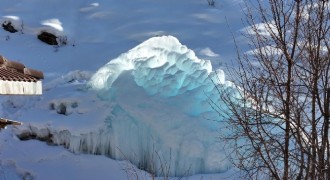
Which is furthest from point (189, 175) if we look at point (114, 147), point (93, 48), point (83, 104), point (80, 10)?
point (80, 10)

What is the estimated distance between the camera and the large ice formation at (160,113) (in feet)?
33.5

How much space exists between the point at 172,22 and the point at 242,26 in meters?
1.46

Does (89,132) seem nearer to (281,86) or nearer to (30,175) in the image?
(30,175)

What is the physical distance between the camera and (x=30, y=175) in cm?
1031

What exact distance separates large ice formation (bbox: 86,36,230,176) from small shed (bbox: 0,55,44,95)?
468cm

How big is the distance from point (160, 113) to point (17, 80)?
554 cm

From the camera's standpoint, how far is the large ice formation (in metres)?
10.2

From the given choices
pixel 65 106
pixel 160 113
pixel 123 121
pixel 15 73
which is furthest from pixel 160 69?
pixel 15 73

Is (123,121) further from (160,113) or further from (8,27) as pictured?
(8,27)

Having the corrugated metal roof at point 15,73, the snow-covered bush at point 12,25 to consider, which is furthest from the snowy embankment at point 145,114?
the corrugated metal roof at point 15,73

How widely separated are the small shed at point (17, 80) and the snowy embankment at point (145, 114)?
15.4ft

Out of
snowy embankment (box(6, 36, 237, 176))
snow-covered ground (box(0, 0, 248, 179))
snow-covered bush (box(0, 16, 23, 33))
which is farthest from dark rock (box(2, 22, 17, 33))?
snowy embankment (box(6, 36, 237, 176))

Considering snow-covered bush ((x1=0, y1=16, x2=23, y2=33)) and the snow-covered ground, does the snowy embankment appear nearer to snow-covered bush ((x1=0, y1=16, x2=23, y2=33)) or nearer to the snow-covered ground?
the snow-covered ground

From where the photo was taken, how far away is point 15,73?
520cm
